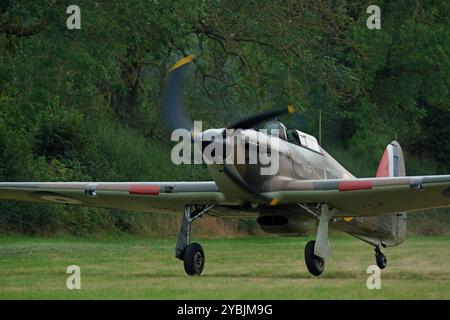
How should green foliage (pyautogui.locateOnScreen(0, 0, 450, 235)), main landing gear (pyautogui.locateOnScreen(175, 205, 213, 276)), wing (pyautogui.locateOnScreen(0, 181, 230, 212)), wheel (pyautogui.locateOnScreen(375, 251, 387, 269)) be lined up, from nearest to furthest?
1. main landing gear (pyautogui.locateOnScreen(175, 205, 213, 276))
2. wing (pyautogui.locateOnScreen(0, 181, 230, 212))
3. wheel (pyautogui.locateOnScreen(375, 251, 387, 269))
4. green foliage (pyautogui.locateOnScreen(0, 0, 450, 235))

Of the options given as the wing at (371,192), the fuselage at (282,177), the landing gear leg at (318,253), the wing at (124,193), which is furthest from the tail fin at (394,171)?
the wing at (124,193)

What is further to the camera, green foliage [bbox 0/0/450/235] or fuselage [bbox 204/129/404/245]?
green foliage [bbox 0/0/450/235]

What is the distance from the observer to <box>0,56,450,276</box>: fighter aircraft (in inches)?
624

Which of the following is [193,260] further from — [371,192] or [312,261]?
[371,192]

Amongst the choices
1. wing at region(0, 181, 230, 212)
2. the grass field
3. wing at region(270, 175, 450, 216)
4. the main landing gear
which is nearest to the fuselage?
wing at region(270, 175, 450, 216)

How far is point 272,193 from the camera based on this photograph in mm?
16359

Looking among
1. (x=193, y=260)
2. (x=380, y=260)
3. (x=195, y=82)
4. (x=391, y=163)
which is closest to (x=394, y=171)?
(x=391, y=163)

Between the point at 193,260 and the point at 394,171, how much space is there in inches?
232

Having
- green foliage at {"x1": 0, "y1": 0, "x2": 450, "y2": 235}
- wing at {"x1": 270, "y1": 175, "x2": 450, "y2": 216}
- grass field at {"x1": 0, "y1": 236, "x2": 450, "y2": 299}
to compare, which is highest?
green foliage at {"x1": 0, "y1": 0, "x2": 450, "y2": 235}

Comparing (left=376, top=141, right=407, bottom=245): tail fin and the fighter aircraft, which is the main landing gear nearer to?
the fighter aircraft

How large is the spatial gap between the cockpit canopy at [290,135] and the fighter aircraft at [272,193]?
0.05ft

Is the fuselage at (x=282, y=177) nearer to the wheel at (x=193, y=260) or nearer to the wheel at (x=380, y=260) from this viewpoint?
the wheel at (x=380, y=260)

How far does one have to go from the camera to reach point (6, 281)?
47.5 ft

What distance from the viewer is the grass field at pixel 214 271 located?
1277 cm
